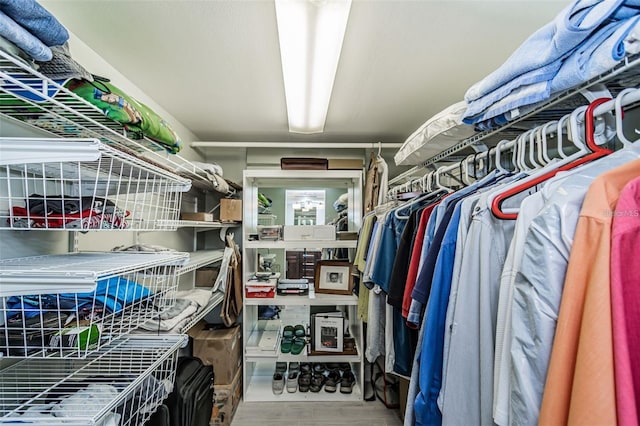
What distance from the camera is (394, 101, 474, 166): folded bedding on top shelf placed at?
1.27 m

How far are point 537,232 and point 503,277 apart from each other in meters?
0.16

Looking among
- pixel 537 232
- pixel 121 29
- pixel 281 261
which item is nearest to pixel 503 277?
pixel 537 232

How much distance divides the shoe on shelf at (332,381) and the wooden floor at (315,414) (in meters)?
0.12

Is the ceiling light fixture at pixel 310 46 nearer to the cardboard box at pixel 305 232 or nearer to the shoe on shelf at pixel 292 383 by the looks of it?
the cardboard box at pixel 305 232

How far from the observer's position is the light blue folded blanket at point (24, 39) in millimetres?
579

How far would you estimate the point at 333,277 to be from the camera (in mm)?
2492

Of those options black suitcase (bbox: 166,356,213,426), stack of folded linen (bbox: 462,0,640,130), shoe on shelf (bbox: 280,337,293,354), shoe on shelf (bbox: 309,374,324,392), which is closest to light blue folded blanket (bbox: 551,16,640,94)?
stack of folded linen (bbox: 462,0,640,130)

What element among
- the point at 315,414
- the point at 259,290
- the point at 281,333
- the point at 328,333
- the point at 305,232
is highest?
the point at 305,232

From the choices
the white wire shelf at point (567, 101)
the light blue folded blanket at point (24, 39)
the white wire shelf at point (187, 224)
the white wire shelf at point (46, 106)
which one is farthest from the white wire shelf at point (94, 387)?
the white wire shelf at point (567, 101)

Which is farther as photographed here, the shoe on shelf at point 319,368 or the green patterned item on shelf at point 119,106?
the shoe on shelf at point 319,368

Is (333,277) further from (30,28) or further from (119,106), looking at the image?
(30,28)

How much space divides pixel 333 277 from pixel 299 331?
24.4 inches

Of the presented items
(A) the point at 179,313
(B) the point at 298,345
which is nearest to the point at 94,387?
(A) the point at 179,313

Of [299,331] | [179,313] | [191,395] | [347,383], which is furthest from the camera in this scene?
[299,331]
